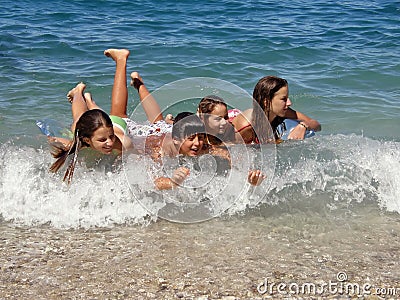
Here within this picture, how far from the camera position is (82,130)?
189 inches

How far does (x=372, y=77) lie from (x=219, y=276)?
6.14m

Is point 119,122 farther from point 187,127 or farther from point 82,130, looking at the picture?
point 187,127

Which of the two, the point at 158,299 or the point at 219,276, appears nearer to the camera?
the point at 158,299

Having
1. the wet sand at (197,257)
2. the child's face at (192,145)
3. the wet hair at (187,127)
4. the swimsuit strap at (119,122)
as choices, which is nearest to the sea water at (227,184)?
the wet sand at (197,257)

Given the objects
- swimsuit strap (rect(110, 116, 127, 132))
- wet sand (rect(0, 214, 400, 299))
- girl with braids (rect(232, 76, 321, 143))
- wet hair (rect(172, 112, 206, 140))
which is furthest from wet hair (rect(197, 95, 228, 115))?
wet sand (rect(0, 214, 400, 299))

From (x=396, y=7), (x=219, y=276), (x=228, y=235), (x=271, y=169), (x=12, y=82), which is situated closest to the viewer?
(x=219, y=276)

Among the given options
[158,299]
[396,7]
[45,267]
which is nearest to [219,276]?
[158,299]

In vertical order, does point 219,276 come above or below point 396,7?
below

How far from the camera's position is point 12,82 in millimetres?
8562

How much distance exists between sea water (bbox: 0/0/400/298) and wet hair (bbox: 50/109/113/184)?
114mm

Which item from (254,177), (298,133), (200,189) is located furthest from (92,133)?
(298,133)

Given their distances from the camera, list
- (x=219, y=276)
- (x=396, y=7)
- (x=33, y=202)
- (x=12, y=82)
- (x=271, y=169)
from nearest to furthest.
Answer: (x=219, y=276)
(x=33, y=202)
(x=271, y=169)
(x=12, y=82)
(x=396, y=7)

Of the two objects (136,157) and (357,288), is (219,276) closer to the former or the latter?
(357,288)

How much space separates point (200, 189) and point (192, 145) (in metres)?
0.40
